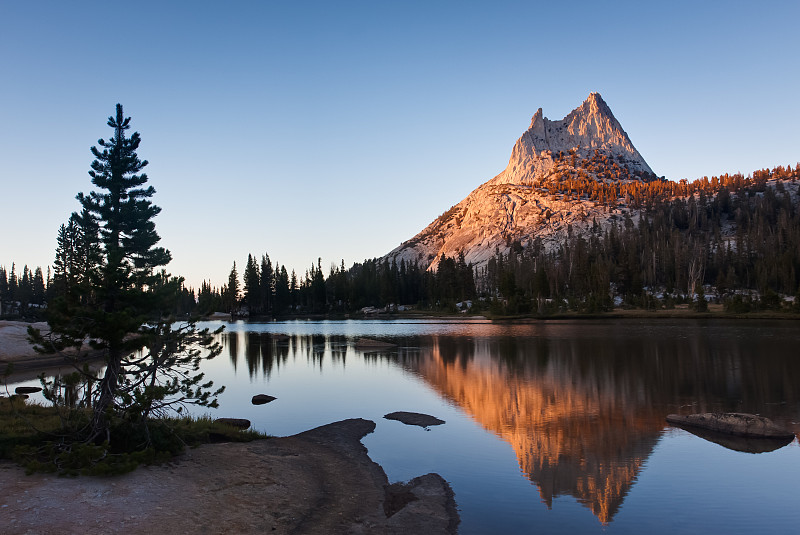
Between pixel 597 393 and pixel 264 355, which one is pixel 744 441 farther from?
pixel 264 355

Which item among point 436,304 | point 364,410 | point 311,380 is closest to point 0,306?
point 436,304

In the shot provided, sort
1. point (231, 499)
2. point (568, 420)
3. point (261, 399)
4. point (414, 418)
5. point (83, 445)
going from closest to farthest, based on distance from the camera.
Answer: point (231, 499) → point (83, 445) → point (568, 420) → point (414, 418) → point (261, 399)

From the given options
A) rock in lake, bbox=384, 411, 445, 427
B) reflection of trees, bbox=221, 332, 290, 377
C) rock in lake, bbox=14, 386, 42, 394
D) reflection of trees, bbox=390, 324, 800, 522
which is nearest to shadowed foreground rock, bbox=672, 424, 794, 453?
reflection of trees, bbox=390, 324, 800, 522

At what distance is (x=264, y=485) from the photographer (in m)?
15.6

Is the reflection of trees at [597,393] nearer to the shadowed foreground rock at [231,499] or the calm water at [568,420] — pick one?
the calm water at [568,420]

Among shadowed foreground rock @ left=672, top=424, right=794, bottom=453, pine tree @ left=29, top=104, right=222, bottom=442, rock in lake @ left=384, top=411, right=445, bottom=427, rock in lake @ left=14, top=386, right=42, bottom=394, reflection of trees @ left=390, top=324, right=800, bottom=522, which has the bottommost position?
shadowed foreground rock @ left=672, top=424, right=794, bottom=453

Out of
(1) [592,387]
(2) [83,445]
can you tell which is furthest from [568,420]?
(2) [83,445]

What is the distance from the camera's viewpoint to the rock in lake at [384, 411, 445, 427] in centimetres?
2677

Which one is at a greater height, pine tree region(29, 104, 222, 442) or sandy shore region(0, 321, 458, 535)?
pine tree region(29, 104, 222, 442)

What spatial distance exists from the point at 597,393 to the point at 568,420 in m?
8.24

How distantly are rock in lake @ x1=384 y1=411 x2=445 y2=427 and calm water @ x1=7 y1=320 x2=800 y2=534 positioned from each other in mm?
740

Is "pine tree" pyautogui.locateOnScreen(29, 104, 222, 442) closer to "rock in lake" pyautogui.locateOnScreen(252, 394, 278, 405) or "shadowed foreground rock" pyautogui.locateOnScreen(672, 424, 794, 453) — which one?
"rock in lake" pyautogui.locateOnScreen(252, 394, 278, 405)

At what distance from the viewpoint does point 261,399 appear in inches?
1363

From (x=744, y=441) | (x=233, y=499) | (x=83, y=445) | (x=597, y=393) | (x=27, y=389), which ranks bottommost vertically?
(x=744, y=441)
